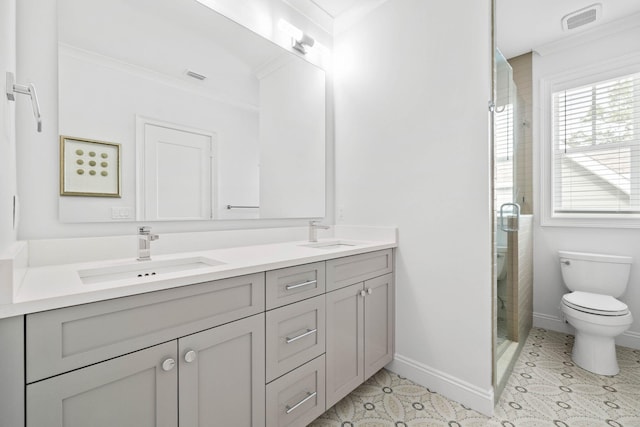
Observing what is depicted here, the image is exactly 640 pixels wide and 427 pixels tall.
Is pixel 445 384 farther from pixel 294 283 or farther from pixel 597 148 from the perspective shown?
pixel 597 148

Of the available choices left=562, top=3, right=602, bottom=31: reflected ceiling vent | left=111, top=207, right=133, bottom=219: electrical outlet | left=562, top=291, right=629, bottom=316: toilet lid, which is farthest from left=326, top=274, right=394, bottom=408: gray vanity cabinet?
left=562, top=3, right=602, bottom=31: reflected ceiling vent

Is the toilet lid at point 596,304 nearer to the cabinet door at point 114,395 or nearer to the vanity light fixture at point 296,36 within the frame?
the cabinet door at point 114,395

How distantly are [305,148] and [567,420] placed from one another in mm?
2181

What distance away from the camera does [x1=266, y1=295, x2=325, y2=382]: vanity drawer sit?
3.91ft

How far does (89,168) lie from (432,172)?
1.76 meters

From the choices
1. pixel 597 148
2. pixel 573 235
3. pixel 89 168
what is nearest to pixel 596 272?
pixel 573 235

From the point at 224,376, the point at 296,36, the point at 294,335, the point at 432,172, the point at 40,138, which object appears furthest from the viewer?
the point at 296,36

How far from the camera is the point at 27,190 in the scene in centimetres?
113

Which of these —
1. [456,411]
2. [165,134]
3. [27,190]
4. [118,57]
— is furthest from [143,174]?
[456,411]

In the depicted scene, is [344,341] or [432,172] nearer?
[344,341]

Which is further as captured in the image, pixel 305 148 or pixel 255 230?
pixel 305 148

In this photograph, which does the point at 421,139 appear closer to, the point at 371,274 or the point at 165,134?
the point at 371,274

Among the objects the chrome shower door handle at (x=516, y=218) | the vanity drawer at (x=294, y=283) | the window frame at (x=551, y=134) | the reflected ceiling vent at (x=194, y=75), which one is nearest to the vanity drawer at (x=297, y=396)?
the vanity drawer at (x=294, y=283)

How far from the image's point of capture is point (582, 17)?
1.97 m
